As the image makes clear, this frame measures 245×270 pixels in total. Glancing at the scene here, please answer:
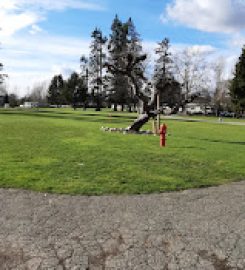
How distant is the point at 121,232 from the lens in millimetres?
5230

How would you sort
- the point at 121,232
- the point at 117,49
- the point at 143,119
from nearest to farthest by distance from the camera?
the point at 121,232 → the point at 143,119 → the point at 117,49

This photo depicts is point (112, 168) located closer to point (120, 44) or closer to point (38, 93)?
point (120, 44)

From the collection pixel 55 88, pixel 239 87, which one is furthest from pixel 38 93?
pixel 239 87

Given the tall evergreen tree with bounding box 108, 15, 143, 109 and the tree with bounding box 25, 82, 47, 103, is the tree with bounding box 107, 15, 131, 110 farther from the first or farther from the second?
the tree with bounding box 25, 82, 47, 103

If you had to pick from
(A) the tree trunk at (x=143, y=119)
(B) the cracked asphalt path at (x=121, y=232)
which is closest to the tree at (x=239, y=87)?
(A) the tree trunk at (x=143, y=119)

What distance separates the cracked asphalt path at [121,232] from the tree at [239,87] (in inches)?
1964

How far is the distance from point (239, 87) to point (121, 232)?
173 feet

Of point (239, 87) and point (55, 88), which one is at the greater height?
point (55, 88)

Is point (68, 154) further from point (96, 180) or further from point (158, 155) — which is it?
point (96, 180)

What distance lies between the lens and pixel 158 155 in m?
13.2

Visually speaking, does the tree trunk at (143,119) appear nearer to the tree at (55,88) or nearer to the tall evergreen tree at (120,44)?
the tall evergreen tree at (120,44)

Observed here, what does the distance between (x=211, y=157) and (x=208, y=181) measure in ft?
14.9

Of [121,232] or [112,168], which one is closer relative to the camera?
[121,232]

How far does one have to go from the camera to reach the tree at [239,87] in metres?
54.4
